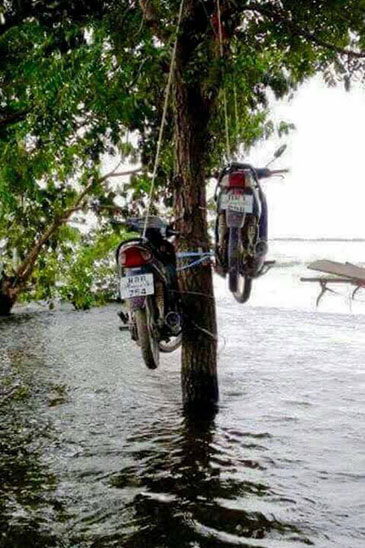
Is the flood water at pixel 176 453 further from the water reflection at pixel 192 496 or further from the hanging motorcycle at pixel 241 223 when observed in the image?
the hanging motorcycle at pixel 241 223

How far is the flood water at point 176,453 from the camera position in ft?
14.4

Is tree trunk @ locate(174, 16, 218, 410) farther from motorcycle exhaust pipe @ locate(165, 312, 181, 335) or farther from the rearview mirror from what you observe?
the rearview mirror

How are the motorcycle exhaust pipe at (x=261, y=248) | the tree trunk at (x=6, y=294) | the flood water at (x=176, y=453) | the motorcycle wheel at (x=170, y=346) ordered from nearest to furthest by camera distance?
the flood water at (x=176, y=453)
the motorcycle exhaust pipe at (x=261, y=248)
the motorcycle wheel at (x=170, y=346)
the tree trunk at (x=6, y=294)

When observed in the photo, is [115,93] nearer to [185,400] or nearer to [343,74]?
[343,74]

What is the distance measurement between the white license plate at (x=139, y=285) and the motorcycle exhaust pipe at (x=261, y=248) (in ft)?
3.26

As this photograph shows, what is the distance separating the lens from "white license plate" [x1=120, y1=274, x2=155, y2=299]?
17.8 feet

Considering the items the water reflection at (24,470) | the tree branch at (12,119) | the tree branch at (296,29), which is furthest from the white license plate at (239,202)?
the tree branch at (12,119)

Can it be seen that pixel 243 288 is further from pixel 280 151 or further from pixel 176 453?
pixel 176 453

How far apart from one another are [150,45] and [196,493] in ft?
12.8

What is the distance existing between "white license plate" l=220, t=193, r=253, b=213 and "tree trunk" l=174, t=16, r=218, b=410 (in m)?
1.25

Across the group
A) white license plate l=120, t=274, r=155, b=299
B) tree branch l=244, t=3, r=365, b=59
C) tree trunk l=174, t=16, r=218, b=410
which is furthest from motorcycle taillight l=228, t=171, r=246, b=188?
tree branch l=244, t=3, r=365, b=59

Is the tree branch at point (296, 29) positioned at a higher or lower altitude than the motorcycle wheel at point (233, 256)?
higher

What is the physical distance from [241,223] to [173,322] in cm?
115

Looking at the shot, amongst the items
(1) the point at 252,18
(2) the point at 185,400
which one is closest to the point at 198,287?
(2) the point at 185,400
